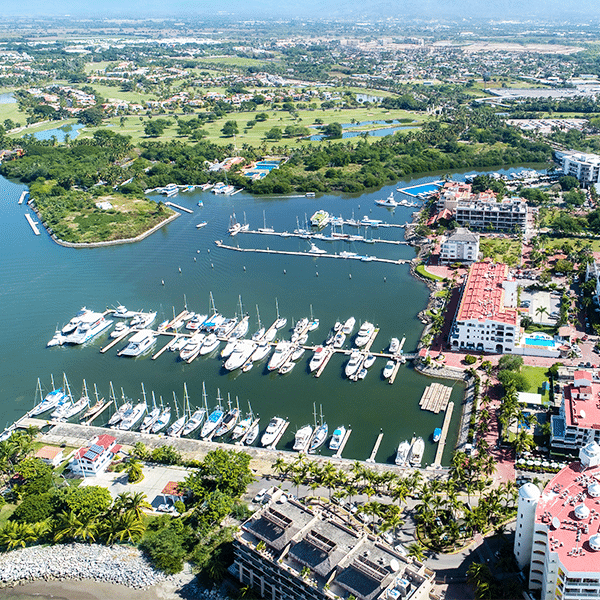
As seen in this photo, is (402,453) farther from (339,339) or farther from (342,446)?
(339,339)

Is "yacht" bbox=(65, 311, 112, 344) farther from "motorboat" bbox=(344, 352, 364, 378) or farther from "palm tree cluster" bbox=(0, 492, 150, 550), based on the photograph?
"motorboat" bbox=(344, 352, 364, 378)

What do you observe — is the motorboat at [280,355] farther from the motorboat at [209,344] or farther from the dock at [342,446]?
the dock at [342,446]

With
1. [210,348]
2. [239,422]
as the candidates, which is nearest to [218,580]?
[239,422]

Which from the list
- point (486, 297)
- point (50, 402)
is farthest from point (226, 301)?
point (486, 297)

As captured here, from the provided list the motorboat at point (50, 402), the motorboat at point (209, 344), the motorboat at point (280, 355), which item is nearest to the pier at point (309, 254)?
the motorboat at point (280, 355)

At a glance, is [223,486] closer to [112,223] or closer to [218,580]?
[218,580]
